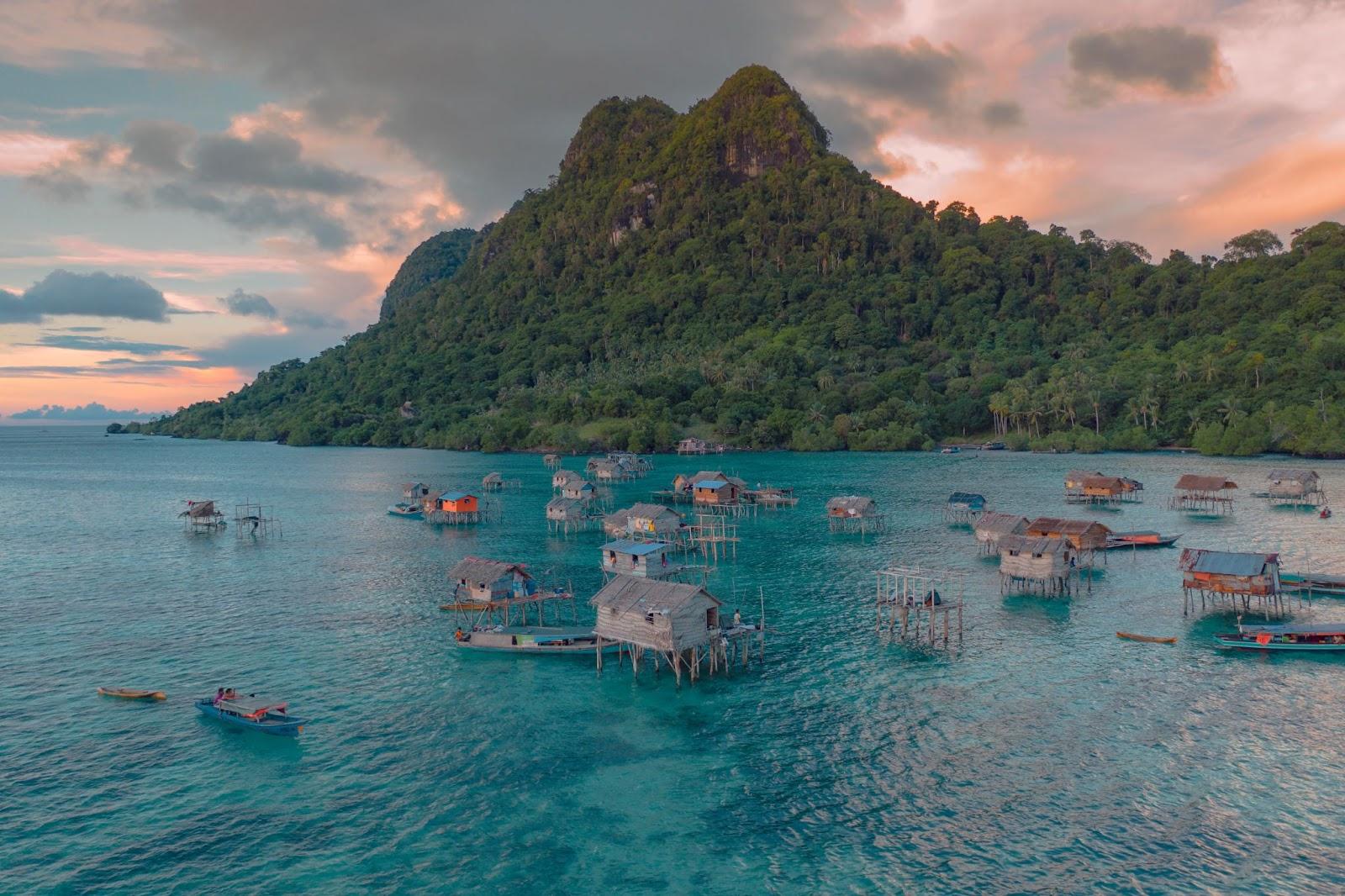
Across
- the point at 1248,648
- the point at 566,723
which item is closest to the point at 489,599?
the point at 566,723

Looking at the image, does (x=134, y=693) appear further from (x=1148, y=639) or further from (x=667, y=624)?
(x=1148, y=639)

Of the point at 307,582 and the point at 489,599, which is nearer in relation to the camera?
the point at 489,599

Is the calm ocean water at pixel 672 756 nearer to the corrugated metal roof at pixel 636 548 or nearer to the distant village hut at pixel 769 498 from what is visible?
the corrugated metal roof at pixel 636 548

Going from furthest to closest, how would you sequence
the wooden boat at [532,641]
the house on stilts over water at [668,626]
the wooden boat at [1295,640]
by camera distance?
the wooden boat at [532,641], the wooden boat at [1295,640], the house on stilts over water at [668,626]

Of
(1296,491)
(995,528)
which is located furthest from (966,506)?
(1296,491)

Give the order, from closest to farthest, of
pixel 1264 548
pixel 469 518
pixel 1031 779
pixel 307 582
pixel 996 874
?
1. pixel 996 874
2. pixel 1031 779
3. pixel 307 582
4. pixel 1264 548
5. pixel 469 518

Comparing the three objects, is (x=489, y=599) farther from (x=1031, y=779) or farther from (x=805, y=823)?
(x=1031, y=779)

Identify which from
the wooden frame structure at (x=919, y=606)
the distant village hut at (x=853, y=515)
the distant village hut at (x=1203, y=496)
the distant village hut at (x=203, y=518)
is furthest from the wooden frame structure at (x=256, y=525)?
the distant village hut at (x=1203, y=496)
